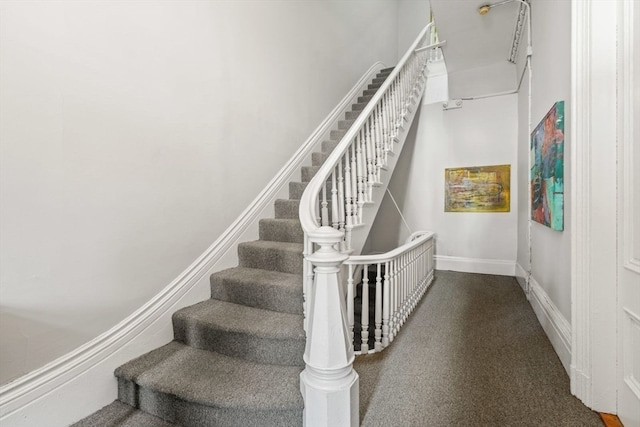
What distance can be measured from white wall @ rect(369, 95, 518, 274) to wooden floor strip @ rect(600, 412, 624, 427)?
2.82 meters

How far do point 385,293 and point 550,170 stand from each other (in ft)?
4.69

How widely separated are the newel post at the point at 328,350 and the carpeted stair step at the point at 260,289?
68 centimetres

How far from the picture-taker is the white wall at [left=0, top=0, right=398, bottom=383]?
126 cm

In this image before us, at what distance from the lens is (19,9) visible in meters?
1.25

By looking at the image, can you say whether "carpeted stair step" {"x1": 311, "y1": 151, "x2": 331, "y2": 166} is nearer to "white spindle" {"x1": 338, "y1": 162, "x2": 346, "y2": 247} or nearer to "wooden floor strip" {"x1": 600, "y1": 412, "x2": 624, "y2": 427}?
"white spindle" {"x1": 338, "y1": 162, "x2": 346, "y2": 247}

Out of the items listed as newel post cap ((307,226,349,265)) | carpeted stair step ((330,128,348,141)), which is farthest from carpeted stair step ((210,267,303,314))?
carpeted stair step ((330,128,348,141))

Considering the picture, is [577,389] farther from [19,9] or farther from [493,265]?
[19,9]

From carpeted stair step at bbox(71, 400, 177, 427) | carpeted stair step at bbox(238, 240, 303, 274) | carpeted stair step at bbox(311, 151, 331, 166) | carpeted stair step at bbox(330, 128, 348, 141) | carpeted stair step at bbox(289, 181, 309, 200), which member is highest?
carpeted stair step at bbox(330, 128, 348, 141)

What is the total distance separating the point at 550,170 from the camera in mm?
1964

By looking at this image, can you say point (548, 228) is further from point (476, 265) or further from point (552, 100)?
point (476, 265)

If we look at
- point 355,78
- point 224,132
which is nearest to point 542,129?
point 224,132

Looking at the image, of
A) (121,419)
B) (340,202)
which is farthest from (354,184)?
(121,419)

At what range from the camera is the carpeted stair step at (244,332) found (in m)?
1.59

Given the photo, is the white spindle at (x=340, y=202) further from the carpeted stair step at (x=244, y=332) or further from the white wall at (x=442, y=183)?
the white wall at (x=442, y=183)
